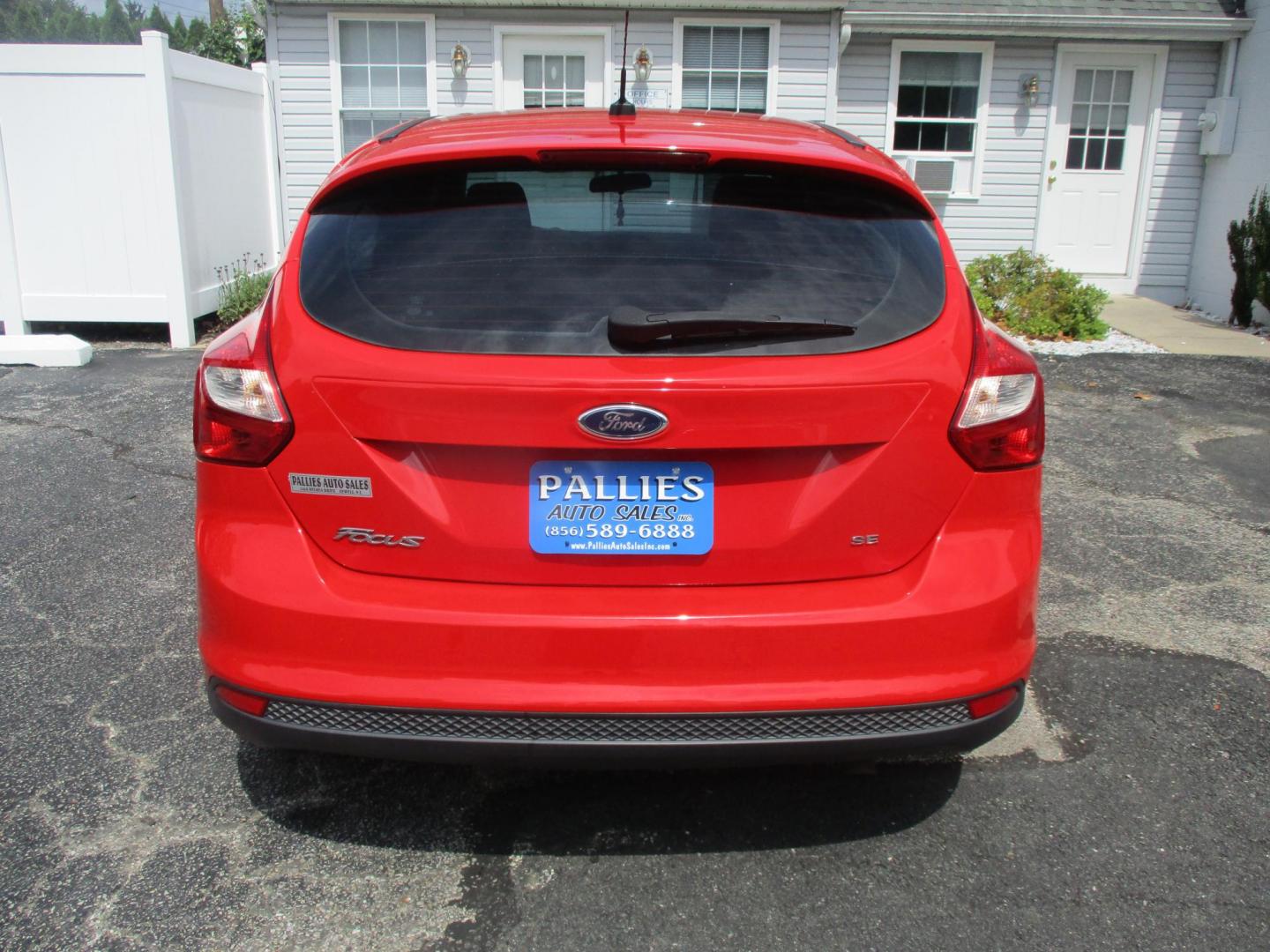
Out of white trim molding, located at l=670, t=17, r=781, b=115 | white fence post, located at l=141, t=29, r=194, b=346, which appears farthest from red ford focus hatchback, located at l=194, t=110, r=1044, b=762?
white trim molding, located at l=670, t=17, r=781, b=115

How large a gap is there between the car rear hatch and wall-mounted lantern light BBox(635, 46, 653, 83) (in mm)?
9645

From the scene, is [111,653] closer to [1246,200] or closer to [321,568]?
[321,568]

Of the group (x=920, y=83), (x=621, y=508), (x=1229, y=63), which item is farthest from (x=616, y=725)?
(x=1229, y=63)

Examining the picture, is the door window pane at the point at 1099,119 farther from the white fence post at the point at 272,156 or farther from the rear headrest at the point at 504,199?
the rear headrest at the point at 504,199

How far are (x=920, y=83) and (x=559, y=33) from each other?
157 inches

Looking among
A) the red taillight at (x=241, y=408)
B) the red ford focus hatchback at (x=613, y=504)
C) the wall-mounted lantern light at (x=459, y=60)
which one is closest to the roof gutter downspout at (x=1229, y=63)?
the wall-mounted lantern light at (x=459, y=60)

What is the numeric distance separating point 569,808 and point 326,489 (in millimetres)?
1088

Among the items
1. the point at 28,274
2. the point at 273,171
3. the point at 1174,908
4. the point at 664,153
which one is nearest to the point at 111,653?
the point at 664,153

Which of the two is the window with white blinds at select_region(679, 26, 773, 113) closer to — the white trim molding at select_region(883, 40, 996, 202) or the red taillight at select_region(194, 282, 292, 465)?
the white trim molding at select_region(883, 40, 996, 202)

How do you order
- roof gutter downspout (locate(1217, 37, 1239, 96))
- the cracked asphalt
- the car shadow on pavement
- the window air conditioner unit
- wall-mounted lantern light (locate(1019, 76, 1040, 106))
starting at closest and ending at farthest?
1. the cracked asphalt
2. the car shadow on pavement
3. roof gutter downspout (locate(1217, 37, 1239, 96))
4. wall-mounted lantern light (locate(1019, 76, 1040, 106))
5. the window air conditioner unit

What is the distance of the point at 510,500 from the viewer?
222cm

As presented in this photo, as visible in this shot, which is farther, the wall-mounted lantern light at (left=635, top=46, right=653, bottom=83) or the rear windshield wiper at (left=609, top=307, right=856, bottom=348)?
the wall-mounted lantern light at (left=635, top=46, right=653, bottom=83)

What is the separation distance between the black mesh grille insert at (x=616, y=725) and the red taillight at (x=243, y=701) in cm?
7

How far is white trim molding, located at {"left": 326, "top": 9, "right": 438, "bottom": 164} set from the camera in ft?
37.4
